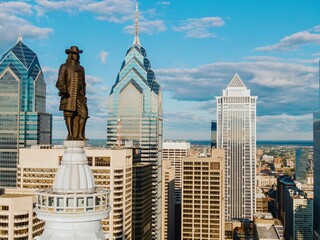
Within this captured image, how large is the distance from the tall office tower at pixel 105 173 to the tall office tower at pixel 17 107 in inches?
1981

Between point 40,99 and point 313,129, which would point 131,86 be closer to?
point 40,99

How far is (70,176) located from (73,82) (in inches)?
71.1

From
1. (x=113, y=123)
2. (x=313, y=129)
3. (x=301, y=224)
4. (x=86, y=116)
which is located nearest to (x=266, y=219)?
(x=301, y=224)

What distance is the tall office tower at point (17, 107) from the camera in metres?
122

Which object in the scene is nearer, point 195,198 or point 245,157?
point 195,198

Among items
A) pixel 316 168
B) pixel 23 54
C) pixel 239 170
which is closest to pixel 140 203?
pixel 23 54

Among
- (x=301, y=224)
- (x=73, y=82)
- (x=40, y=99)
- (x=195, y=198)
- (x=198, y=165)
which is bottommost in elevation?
(x=301, y=224)

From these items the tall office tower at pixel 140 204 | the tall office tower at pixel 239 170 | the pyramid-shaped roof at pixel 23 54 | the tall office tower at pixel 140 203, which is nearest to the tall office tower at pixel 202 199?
the tall office tower at pixel 140 203

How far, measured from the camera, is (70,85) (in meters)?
8.79

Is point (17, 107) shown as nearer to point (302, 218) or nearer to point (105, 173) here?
point (105, 173)

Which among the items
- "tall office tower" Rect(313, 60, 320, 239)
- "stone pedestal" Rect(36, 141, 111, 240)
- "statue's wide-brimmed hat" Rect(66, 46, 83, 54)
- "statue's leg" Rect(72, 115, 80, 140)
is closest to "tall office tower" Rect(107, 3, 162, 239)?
"tall office tower" Rect(313, 60, 320, 239)

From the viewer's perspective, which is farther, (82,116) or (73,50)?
(73,50)

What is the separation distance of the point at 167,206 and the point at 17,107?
54.4 meters

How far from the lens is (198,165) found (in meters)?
107
